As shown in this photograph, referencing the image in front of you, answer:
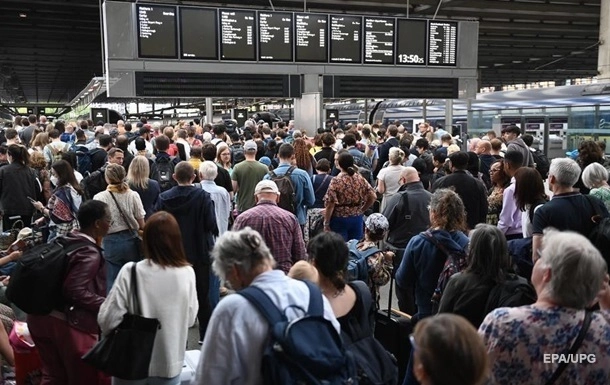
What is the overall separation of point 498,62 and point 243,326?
3311cm

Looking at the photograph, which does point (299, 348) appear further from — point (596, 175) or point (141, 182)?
point (141, 182)

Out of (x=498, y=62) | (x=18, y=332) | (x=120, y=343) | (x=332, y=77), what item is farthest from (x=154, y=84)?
(x=498, y=62)

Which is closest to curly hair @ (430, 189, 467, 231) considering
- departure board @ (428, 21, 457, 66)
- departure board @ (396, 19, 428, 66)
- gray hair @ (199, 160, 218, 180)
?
gray hair @ (199, 160, 218, 180)

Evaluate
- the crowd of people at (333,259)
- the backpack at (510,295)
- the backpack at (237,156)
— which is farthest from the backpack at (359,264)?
the backpack at (237,156)

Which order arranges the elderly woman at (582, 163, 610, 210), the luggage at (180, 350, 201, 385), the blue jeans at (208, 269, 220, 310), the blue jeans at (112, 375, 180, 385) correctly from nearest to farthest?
the blue jeans at (112, 375, 180, 385) → the luggage at (180, 350, 201, 385) → the elderly woman at (582, 163, 610, 210) → the blue jeans at (208, 269, 220, 310)

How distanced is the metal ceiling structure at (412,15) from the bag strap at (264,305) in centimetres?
1005

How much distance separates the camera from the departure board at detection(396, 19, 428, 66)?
33.9 ft

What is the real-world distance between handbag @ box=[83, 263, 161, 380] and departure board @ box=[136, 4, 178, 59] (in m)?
6.80

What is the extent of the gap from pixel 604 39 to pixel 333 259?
16639 mm

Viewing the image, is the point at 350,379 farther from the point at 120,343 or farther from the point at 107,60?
the point at 107,60

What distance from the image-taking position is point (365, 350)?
257 cm

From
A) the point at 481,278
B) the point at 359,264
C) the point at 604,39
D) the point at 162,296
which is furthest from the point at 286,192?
the point at 604,39

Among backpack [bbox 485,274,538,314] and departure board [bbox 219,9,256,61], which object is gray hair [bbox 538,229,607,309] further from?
departure board [bbox 219,9,256,61]

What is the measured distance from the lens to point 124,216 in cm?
487
